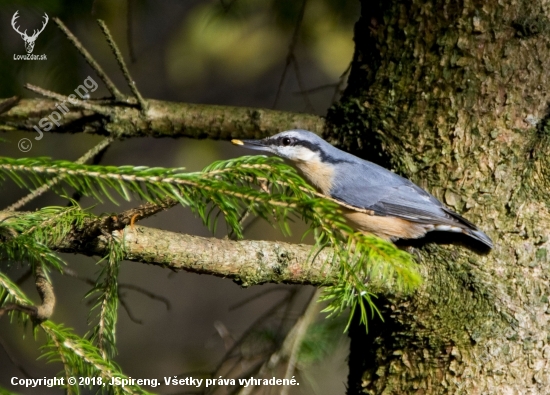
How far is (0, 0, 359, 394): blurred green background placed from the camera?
231cm

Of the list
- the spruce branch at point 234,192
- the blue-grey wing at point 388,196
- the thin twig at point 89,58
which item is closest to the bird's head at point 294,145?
the blue-grey wing at point 388,196

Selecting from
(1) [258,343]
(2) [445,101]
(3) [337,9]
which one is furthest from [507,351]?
(3) [337,9]

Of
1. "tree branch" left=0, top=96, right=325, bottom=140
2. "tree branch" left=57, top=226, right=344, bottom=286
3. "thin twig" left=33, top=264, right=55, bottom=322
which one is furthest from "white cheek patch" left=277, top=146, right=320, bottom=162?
"thin twig" left=33, top=264, right=55, bottom=322

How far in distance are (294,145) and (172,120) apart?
471 millimetres

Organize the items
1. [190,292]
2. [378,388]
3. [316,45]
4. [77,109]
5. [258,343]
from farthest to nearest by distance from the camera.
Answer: [190,292]
[316,45]
[258,343]
[77,109]
[378,388]

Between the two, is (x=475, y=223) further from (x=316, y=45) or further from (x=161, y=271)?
(x=161, y=271)

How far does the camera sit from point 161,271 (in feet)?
15.5

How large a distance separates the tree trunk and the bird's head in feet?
0.76

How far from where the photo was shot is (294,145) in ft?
7.35

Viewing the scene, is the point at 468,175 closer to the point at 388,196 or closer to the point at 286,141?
the point at 388,196

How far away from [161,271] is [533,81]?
3.53 m

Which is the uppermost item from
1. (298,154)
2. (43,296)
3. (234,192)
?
A: (234,192)

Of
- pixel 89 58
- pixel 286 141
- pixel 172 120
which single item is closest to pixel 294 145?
pixel 286 141

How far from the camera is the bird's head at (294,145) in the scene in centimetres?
211
